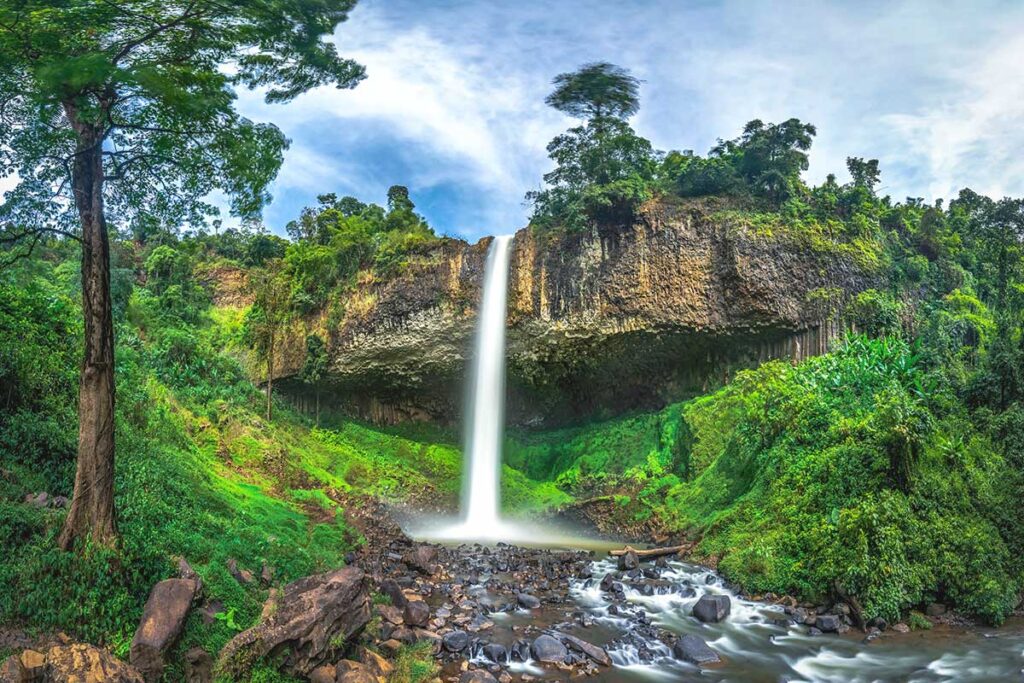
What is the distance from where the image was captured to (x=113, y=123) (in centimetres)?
700

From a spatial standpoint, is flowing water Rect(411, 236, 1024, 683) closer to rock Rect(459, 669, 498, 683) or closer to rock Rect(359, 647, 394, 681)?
rock Rect(459, 669, 498, 683)

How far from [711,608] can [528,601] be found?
9.89 feet

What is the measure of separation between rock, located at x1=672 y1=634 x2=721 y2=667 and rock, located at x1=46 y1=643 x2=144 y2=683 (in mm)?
6363

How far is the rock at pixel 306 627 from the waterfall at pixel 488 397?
1810cm

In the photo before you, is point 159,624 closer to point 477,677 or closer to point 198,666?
point 198,666

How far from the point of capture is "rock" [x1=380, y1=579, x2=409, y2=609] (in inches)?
333

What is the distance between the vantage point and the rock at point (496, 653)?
743 centimetres

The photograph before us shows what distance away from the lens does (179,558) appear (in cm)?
722

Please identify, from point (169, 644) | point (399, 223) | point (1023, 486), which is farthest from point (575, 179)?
point (169, 644)

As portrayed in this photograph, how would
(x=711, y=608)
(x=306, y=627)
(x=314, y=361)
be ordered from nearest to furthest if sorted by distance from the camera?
(x=306, y=627) < (x=711, y=608) < (x=314, y=361)

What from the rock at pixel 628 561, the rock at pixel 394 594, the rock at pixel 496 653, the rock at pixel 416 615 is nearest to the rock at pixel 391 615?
the rock at pixel 416 615

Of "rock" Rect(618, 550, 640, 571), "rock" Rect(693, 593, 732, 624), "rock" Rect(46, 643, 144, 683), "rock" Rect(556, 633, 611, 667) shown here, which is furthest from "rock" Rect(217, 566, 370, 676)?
"rock" Rect(618, 550, 640, 571)

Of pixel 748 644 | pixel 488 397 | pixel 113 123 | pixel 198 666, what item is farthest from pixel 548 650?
pixel 488 397

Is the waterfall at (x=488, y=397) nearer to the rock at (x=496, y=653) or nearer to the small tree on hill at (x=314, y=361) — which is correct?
the small tree on hill at (x=314, y=361)
